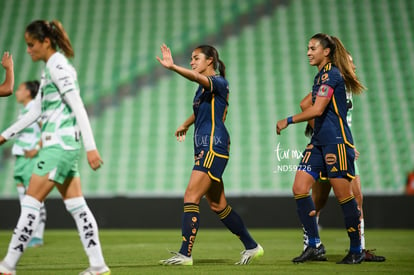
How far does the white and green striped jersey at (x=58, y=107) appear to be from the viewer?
5.04 metres

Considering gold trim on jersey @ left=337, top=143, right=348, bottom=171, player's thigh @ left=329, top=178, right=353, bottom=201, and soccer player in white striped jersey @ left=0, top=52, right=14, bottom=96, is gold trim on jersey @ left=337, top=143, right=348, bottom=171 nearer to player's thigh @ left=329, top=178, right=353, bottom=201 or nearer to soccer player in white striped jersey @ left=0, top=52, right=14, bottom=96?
player's thigh @ left=329, top=178, right=353, bottom=201

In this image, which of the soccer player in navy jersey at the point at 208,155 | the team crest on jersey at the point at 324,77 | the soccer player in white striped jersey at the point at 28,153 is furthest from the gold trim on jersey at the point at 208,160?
the soccer player in white striped jersey at the point at 28,153

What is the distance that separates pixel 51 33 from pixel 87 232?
150 centimetres

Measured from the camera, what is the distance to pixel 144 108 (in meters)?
18.2

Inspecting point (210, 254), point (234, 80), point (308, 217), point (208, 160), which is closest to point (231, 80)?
point (234, 80)

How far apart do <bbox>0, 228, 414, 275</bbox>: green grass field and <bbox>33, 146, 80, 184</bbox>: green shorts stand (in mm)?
1131

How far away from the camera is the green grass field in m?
6.03

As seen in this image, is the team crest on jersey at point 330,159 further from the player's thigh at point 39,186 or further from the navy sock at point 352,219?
the player's thigh at point 39,186

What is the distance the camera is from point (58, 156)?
500 cm

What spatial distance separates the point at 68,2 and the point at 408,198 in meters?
12.5

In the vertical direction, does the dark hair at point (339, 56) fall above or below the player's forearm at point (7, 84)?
above

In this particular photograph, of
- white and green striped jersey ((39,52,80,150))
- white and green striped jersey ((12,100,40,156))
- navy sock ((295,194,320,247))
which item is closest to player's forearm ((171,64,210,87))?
white and green striped jersey ((39,52,80,150))

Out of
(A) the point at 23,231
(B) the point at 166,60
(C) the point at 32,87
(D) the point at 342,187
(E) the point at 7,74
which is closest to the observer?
(A) the point at 23,231

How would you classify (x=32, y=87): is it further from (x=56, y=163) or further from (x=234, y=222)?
(x=56, y=163)
